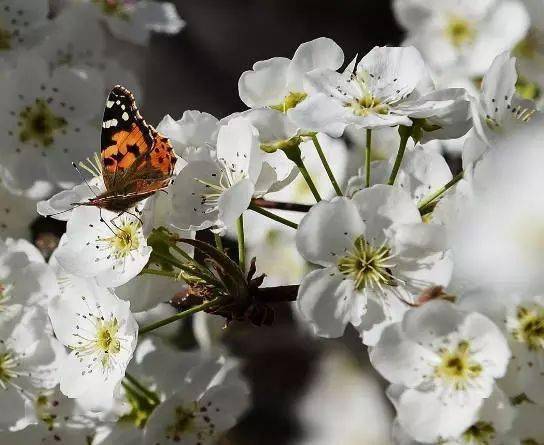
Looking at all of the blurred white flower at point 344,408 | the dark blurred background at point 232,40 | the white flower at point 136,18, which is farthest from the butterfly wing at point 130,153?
the dark blurred background at point 232,40

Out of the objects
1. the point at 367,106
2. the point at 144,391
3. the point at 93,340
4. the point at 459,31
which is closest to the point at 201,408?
the point at 144,391

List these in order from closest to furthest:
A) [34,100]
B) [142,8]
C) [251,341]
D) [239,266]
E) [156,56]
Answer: [239,266] → [34,100] → [142,8] → [251,341] → [156,56]

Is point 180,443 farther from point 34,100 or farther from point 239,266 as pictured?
point 34,100

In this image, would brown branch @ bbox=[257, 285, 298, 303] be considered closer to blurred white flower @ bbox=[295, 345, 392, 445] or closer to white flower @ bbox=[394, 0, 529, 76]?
white flower @ bbox=[394, 0, 529, 76]

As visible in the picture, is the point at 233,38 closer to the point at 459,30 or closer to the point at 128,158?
the point at 459,30

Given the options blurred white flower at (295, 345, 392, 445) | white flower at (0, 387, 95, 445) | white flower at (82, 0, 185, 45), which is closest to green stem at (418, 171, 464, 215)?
white flower at (0, 387, 95, 445)

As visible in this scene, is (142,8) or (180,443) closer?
(180,443)

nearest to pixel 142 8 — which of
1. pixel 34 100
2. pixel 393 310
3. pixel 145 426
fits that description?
pixel 34 100
